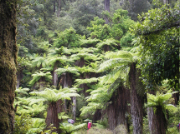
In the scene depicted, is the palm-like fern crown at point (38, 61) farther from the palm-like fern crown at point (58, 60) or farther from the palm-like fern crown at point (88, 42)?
the palm-like fern crown at point (88, 42)

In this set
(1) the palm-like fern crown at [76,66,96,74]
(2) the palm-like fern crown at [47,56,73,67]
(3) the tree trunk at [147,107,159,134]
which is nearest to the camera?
(3) the tree trunk at [147,107,159,134]

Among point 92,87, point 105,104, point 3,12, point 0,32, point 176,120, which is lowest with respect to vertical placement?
point 176,120

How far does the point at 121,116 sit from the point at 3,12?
20.4ft

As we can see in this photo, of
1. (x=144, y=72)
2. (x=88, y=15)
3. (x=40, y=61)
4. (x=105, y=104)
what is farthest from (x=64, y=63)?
(x=144, y=72)

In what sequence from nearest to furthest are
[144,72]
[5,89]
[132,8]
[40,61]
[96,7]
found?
[5,89], [144,72], [40,61], [132,8], [96,7]

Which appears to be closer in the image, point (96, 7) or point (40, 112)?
point (40, 112)

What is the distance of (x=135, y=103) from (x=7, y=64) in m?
4.45

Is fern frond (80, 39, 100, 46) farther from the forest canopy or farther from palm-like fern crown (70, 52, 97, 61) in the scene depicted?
palm-like fern crown (70, 52, 97, 61)

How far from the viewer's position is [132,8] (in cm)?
1681

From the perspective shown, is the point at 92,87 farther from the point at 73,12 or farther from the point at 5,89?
the point at 73,12

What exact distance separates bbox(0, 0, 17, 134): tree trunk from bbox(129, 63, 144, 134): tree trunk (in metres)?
4.01

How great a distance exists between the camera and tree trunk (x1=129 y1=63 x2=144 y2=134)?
5633 millimetres

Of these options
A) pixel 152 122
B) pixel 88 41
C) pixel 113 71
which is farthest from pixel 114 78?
pixel 88 41

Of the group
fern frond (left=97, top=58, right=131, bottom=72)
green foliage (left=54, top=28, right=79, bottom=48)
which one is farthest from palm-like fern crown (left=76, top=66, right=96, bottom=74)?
fern frond (left=97, top=58, right=131, bottom=72)
